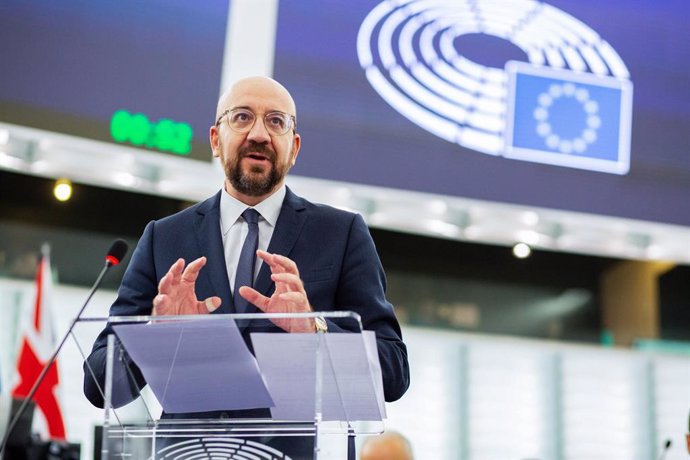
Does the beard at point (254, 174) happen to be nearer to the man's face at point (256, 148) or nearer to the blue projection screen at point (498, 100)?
the man's face at point (256, 148)

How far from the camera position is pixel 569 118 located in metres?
7.32

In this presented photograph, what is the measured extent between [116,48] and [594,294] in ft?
14.2

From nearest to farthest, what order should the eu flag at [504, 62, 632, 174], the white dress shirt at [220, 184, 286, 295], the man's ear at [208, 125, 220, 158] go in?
the white dress shirt at [220, 184, 286, 295]
the man's ear at [208, 125, 220, 158]
the eu flag at [504, 62, 632, 174]

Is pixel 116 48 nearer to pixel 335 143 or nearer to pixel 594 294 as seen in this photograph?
pixel 335 143

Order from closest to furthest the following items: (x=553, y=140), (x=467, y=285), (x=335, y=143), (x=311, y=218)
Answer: (x=311, y=218) → (x=335, y=143) → (x=553, y=140) → (x=467, y=285)

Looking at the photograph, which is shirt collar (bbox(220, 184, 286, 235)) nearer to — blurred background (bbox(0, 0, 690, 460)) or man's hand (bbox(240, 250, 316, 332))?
man's hand (bbox(240, 250, 316, 332))

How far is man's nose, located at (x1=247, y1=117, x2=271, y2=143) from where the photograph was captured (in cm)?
225

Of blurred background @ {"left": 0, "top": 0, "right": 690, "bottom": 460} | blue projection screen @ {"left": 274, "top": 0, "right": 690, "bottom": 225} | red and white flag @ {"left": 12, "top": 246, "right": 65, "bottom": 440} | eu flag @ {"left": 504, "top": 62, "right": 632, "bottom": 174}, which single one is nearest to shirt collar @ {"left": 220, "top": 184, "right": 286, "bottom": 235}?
red and white flag @ {"left": 12, "top": 246, "right": 65, "bottom": 440}

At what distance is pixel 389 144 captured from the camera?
6.96 metres

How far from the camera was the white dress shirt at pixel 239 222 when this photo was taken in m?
2.23

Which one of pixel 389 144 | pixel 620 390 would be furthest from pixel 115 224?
pixel 620 390

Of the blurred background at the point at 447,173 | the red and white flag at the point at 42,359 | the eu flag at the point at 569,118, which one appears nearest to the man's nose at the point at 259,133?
the red and white flag at the point at 42,359

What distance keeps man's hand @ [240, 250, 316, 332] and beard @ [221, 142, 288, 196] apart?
41cm

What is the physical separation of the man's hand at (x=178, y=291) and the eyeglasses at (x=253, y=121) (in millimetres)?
478
